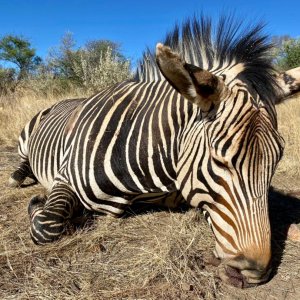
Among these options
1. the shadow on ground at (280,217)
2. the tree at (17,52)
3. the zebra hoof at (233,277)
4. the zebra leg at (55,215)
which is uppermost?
the tree at (17,52)

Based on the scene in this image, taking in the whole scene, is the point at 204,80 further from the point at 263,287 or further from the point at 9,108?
the point at 9,108

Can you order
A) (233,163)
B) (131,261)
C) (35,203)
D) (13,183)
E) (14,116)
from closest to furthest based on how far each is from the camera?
(233,163)
(131,261)
(35,203)
(13,183)
(14,116)

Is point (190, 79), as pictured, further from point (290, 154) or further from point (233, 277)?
point (290, 154)

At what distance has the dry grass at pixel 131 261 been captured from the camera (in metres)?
2.06

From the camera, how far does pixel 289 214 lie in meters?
3.28

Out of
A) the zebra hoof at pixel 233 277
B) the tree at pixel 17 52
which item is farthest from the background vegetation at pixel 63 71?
the zebra hoof at pixel 233 277

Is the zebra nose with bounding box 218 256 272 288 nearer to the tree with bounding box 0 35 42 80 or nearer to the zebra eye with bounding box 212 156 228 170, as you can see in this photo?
the zebra eye with bounding box 212 156 228 170

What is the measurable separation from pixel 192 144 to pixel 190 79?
1.40 feet

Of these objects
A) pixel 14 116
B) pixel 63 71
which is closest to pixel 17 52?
pixel 63 71

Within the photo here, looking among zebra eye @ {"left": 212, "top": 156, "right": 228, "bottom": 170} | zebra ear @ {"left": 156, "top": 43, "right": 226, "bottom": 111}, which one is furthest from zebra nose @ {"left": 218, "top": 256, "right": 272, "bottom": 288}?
zebra ear @ {"left": 156, "top": 43, "right": 226, "bottom": 111}

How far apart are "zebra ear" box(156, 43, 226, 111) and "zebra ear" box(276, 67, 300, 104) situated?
680mm

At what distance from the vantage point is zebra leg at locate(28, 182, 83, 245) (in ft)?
8.53

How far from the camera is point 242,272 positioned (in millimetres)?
1952

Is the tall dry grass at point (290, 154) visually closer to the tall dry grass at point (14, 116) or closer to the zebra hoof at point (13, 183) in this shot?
the zebra hoof at point (13, 183)
